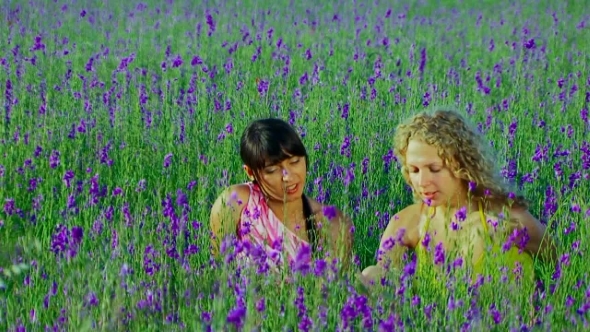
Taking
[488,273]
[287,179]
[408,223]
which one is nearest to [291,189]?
[287,179]

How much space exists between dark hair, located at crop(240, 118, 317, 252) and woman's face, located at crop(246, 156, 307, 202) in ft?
0.07

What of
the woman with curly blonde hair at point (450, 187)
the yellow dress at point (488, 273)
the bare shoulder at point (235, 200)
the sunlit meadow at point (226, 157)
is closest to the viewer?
the sunlit meadow at point (226, 157)

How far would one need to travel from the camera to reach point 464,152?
3.83 m

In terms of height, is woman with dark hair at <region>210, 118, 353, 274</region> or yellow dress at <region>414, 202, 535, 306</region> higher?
woman with dark hair at <region>210, 118, 353, 274</region>

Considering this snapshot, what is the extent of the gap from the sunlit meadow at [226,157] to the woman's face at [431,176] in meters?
0.28

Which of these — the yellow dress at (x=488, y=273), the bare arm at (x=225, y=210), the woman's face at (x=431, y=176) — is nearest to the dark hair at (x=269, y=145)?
the bare arm at (x=225, y=210)

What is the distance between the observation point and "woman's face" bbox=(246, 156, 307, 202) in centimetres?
395

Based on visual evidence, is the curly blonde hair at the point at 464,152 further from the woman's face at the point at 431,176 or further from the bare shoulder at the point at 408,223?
the bare shoulder at the point at 408,223

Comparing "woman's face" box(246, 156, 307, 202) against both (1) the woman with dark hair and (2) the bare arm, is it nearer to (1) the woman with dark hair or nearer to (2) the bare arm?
(1) the woman with dark hair

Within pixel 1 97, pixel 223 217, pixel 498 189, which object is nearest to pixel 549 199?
pixel 498 189

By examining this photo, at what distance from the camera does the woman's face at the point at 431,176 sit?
12.4 ft

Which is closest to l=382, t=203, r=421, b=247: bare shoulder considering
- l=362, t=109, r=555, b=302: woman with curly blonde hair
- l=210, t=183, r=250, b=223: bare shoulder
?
l=362, t=109, r=555, b=302: woman with curly blonde hair

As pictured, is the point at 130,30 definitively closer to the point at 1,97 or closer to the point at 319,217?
the point at 1,97

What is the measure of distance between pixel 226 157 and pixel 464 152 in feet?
4.08
